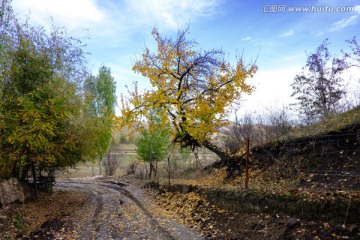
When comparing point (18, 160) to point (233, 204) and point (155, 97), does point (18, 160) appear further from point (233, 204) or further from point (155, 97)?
point (233, 204)

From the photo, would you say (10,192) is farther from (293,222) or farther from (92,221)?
(293,222)

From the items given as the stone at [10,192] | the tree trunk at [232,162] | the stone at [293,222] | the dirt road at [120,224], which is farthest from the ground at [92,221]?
the tree trunk at [232,162]

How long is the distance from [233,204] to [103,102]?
28445 mm

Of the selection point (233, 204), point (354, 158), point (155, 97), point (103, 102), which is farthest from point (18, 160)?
point (103, 102)

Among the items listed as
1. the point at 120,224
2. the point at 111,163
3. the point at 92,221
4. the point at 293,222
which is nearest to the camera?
the point at 293,222

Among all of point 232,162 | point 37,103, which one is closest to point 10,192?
point 37,103

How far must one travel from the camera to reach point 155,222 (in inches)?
372

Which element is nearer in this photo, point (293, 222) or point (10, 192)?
point (293, 222)

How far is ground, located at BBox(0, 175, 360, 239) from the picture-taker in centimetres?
584

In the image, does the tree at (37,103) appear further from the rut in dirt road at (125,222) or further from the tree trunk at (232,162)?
the tree trunk at (232,162)

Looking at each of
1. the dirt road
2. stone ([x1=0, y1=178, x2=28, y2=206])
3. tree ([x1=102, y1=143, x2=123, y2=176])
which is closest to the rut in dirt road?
the dirt road

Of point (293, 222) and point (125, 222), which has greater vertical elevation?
point (293, 222)

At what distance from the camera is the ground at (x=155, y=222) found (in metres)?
5.84

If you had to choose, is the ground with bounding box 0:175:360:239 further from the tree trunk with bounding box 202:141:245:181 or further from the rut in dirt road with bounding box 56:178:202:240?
the tree trunk with bounding box 202:141:245:181
